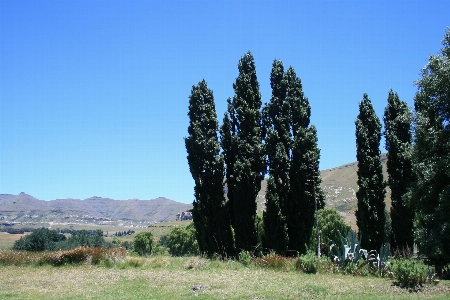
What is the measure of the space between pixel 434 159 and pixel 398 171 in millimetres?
7054

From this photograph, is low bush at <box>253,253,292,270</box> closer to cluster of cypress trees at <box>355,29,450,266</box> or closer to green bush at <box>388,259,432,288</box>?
green bush at <box>388,259,432,288</box>

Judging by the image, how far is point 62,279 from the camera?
14.8m

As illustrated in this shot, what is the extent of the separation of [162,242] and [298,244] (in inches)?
4063

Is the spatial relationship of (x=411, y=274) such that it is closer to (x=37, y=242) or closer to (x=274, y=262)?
(x=274, y=262)

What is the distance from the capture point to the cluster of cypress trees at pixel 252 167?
77.5 ft

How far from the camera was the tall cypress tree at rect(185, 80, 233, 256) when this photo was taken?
23969 millimetres

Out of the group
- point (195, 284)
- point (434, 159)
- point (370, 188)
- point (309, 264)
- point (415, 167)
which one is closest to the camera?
point (195, 284)

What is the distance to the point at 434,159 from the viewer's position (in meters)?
19.2

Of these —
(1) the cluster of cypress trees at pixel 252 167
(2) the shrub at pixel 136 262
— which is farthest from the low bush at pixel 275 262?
(1) the cluster of cypress trees at pixel 252 167

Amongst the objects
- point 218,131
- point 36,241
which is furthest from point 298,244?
point 36,241

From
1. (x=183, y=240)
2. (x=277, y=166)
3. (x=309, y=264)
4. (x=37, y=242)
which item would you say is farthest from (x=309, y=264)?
(x=183, y=240)

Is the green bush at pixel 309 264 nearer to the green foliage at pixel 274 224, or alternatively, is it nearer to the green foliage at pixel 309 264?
the green foliage at pixel 309 264

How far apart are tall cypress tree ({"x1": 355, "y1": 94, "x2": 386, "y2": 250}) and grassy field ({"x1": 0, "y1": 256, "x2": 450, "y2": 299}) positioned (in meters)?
12.3

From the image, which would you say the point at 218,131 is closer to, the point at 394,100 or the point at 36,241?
the point at 394,100
